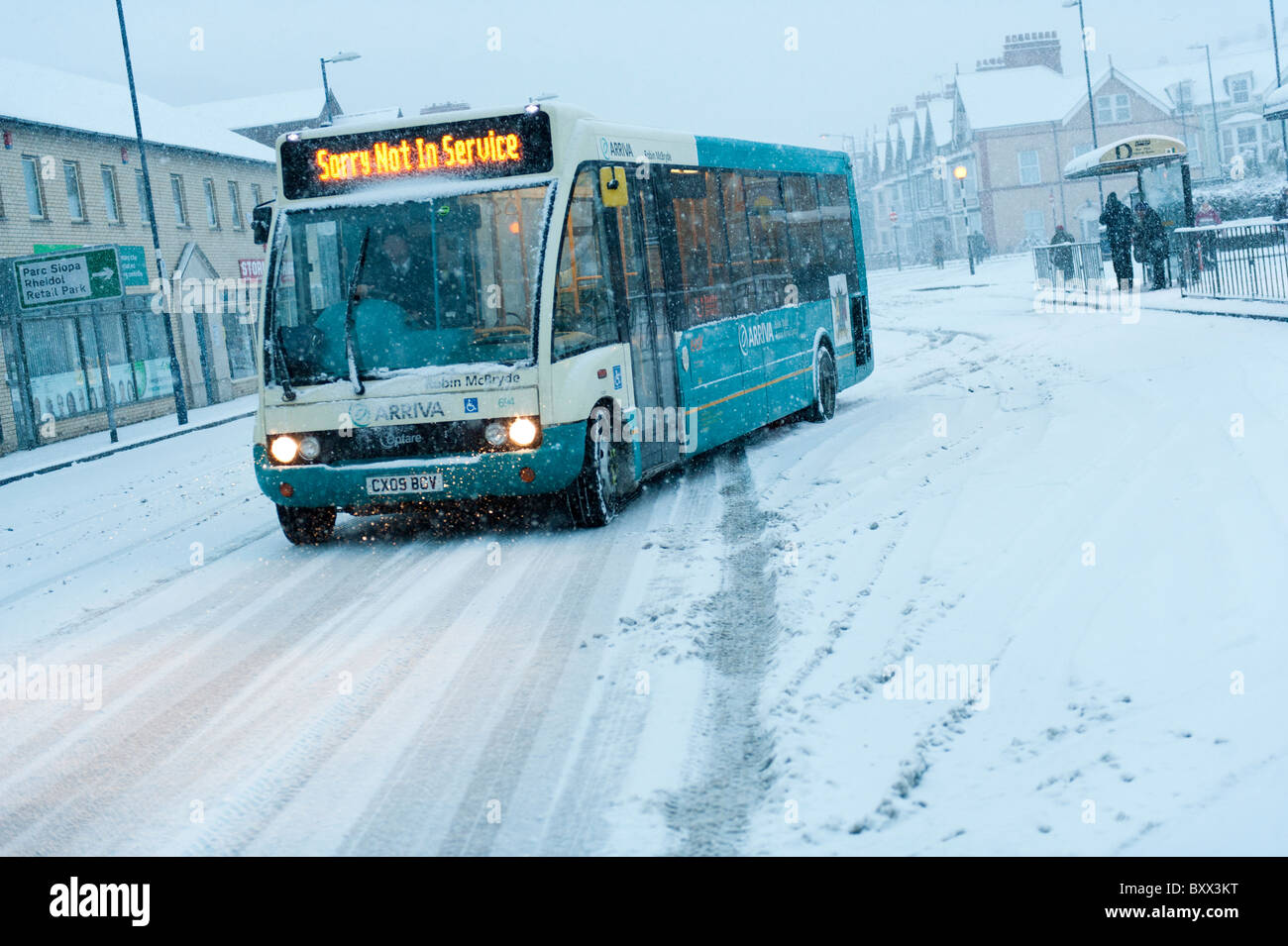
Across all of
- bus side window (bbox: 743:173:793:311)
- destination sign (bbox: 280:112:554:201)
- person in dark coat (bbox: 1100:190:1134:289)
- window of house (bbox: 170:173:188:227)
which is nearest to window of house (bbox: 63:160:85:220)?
window of house (bbox: 170:173:188:227)

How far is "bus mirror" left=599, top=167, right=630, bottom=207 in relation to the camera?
1070cm

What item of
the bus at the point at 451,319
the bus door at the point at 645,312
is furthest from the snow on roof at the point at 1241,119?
the bus at the point at 451,319

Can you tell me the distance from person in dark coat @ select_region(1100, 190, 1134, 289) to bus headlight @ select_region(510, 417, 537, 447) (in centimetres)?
2200

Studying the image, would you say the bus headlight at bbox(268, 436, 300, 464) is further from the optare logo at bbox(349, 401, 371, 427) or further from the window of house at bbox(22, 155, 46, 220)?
the window of house at bbox(22, 155, 46, 220)

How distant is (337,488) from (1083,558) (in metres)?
5.04

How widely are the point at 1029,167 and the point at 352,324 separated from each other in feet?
260

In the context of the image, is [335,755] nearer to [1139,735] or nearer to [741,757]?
[741,757]

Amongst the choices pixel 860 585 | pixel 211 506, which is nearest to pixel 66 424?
pixel 211 506

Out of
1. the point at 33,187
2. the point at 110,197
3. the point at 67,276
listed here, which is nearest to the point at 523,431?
the point at 67,276

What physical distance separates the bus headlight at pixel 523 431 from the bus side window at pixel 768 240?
187 inches

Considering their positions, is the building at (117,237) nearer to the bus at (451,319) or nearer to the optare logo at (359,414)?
A: the bus at (451,319)

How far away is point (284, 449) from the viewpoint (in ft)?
33.4

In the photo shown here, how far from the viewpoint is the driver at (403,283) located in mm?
10000

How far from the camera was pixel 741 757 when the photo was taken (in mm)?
5293
